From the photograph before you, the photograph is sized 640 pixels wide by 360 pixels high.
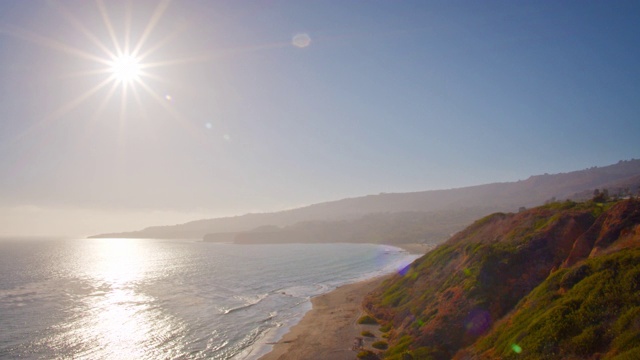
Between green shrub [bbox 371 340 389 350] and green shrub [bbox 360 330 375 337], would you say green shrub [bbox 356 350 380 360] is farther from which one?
green shrub [bbox 360 330 375 337]

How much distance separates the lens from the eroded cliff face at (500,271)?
28594 millimetres

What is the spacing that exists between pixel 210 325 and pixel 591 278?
44314mm

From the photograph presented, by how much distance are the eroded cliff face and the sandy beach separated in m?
4.86

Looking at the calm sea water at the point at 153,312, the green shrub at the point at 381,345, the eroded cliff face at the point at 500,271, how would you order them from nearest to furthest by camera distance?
the eroded cliff face at the point at 500,271, the green shrub at the point at 381,345, the calm sea water at the point at 153,312

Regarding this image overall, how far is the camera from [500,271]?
33125mm

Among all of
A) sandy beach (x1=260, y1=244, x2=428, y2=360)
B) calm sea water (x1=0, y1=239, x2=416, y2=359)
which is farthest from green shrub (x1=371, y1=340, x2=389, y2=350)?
calm sea water (x1=0, y1=239, x2=416, y2=359)

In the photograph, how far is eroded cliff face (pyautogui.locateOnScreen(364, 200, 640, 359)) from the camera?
28.6 metres

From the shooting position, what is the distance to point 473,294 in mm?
32719

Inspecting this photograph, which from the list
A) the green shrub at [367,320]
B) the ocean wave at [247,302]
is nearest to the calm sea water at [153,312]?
the ocean wave at [247,302]

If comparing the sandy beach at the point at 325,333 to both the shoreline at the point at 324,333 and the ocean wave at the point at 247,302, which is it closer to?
the shoreline at the point at 324,333

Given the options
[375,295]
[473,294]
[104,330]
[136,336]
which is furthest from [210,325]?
[473,294]

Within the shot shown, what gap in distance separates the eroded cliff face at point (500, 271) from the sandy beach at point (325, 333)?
4.86 meters

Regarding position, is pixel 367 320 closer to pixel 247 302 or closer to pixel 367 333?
pixel 367 333

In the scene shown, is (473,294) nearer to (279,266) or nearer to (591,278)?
(591,278)
